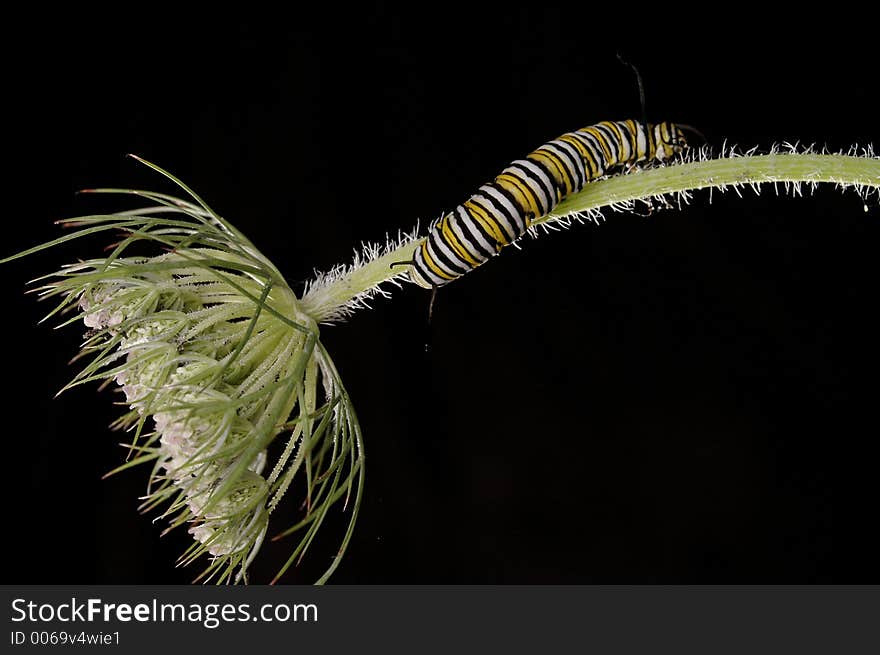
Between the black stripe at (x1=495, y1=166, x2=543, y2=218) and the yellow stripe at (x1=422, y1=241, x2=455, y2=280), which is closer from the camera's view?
the black stripe at (x1=495, y1=166, x2=543, y2=218)

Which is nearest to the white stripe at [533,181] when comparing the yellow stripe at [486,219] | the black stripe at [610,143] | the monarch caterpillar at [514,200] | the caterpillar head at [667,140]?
the monarch caterpillar at [514,200]

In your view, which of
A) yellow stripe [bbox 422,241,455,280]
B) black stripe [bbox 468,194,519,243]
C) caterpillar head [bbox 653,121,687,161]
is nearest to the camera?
black stripe [bbox 468,194,519,243]

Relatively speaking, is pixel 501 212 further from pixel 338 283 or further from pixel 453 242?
Result: pixel 338 283

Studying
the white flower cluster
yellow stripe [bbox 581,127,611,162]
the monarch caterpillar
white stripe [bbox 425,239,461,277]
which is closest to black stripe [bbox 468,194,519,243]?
the monarch caterpillar

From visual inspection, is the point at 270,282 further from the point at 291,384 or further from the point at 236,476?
the point at 236,476

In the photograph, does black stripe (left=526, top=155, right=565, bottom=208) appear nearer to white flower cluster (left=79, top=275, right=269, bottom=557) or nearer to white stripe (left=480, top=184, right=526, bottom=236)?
white stripe (left=480, top=184, right=526, bottom=236)

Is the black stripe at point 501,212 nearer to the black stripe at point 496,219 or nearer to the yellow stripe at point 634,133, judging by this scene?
the black stripe at point 496,219
